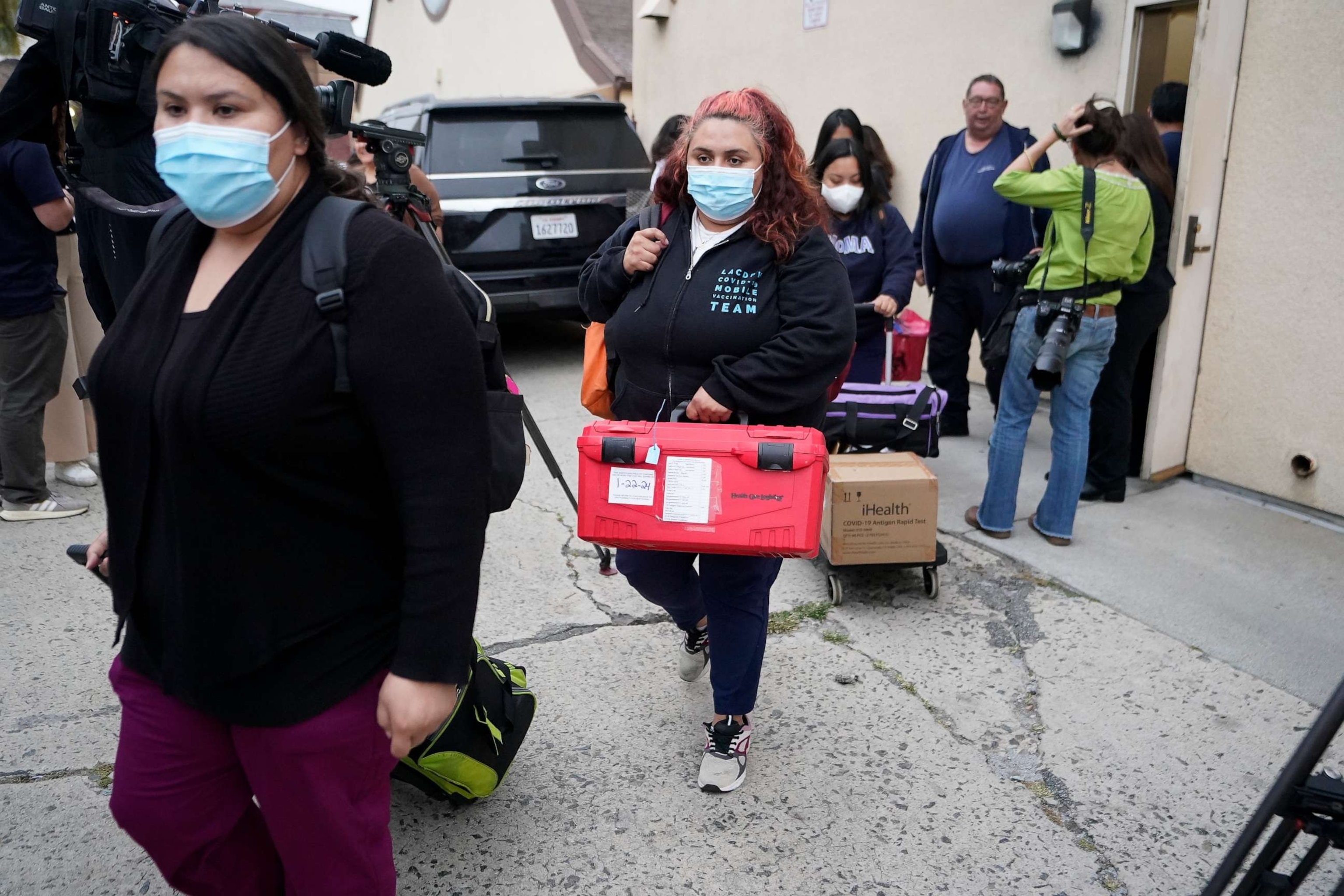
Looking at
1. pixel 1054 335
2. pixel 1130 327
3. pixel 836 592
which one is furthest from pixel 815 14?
pixel 836 592

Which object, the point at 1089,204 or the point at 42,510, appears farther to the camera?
the point at 42,510

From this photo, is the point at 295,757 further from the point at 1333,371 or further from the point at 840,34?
the point at 840,34

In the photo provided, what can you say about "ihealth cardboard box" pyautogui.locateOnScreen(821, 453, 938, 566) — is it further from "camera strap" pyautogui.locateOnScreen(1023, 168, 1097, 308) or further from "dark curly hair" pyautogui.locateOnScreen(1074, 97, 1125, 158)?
"dark curly hair" pyautogui.locateOnScreen(1074, 97, 1125, 158)

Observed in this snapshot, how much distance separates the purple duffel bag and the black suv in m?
3.31

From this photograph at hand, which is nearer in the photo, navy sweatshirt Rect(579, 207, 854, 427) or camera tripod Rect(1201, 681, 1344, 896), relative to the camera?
camera tripod Rect(1201, 681, 1344, 896)

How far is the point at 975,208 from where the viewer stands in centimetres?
527

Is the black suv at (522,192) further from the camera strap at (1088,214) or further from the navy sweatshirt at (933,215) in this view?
the camera strap at (1088,214)

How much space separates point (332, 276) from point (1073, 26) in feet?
17.1

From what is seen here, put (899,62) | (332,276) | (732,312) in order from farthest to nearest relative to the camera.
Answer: (899,62), (732,312), (332,276)

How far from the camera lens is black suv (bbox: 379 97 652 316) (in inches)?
271

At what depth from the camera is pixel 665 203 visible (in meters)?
2.79

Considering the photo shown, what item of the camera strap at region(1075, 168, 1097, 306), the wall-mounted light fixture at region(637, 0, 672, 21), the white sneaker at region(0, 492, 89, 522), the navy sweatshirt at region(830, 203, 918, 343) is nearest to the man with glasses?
the navy sweatshirt at region(830, 203, 918, 343)

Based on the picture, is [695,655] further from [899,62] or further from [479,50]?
[479,50]

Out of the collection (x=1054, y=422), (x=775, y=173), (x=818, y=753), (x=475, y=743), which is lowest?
(x=818, y=753)
